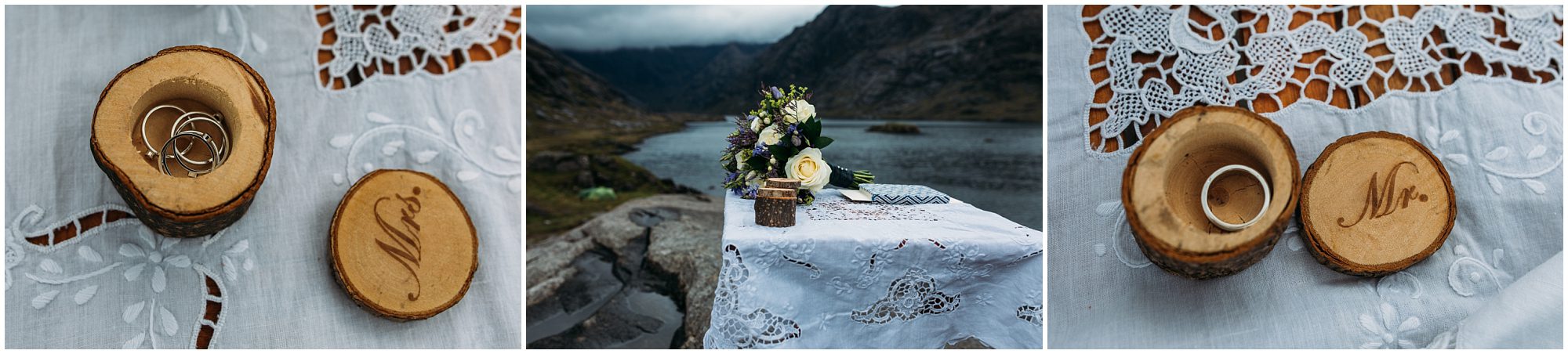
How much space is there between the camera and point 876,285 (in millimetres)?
1547

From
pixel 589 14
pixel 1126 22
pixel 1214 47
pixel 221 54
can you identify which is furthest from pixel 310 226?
pixel 589 14

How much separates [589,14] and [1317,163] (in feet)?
16.0

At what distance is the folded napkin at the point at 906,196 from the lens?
2033 millimetres

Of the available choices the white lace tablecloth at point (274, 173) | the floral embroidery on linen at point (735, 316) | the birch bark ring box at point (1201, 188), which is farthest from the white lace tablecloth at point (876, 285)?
the white lace tablecloth at point (274, 173)

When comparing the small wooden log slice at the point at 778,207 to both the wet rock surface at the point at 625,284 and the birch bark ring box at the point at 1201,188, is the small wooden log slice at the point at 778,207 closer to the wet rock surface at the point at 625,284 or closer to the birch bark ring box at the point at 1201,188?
the birch bark ring box at the point at 1201,188

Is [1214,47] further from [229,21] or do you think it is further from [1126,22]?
[229,21]

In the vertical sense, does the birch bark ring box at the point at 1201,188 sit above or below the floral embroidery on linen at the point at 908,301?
above

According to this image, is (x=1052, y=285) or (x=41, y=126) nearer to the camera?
(x=41, y=126)

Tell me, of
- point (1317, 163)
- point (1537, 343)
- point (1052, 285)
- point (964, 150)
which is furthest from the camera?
point (964, 150)

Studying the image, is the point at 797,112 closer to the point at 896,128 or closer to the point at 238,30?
the point at 238,30

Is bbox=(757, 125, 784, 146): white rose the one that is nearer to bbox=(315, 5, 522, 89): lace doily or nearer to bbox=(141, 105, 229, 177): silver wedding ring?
bbox=(315, 5, 522, 89): lace doily

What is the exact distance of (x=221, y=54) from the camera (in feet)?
4.64

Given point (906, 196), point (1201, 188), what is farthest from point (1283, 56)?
point (906, 196)

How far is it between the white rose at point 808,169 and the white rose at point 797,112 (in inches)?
3.8
